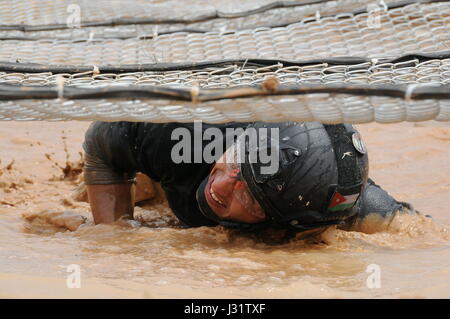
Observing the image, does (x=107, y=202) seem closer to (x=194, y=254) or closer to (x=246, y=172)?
(x=194, y=254)

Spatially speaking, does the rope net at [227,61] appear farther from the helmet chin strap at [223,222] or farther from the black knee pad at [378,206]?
the black knee pad at [378,206]

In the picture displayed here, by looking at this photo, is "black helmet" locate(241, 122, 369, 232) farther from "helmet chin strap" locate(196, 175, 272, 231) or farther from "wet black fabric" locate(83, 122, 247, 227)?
"wet black fabric" locate(83, 122, 247, 227)

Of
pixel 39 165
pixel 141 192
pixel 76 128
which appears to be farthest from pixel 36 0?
pixel 141 192

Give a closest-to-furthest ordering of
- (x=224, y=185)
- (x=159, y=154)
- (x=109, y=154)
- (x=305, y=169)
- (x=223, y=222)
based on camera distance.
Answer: (x=305, y=169)
(x=224, y=185)
(x=223, y=222)
(x=159, y=154)
(x=109, y=154)

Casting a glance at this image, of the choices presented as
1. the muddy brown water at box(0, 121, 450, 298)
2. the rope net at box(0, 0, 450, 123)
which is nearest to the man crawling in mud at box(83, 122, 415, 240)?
the muddy brown water at box(0, 121, 450, 298)

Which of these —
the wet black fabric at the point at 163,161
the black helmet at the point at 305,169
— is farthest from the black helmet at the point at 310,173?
the wet black fabric at the point at 163,161

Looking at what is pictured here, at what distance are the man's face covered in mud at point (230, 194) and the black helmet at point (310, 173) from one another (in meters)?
0.06

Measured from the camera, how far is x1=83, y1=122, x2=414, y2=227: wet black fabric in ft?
10.7

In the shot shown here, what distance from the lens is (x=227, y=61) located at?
3.40m

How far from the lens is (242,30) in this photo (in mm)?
4656

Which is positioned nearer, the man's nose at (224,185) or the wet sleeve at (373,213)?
the man's nose at (224,185)

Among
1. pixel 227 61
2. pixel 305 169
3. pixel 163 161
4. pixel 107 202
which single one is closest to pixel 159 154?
pixel 163 161

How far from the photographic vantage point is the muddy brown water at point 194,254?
7.54 feet

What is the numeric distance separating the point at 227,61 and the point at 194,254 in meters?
1.02
